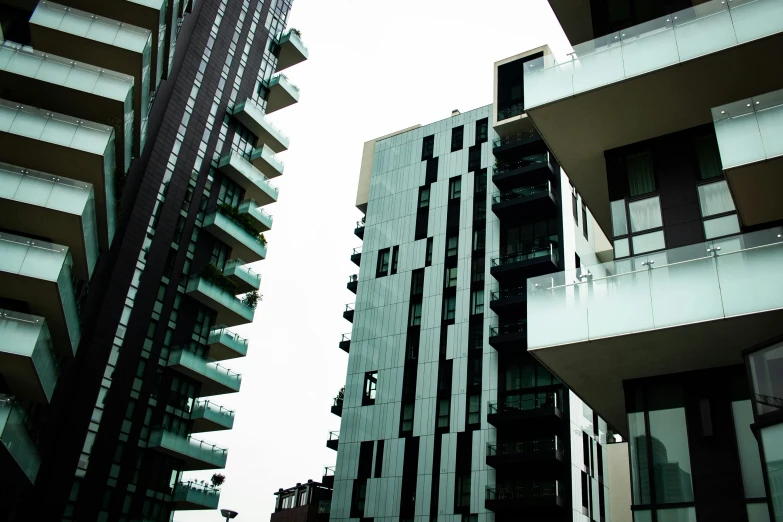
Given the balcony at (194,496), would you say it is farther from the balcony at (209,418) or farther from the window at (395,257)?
the window at (395,257)

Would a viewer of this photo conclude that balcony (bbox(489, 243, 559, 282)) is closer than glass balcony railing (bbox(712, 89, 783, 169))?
No

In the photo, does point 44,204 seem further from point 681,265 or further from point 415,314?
point 415,314

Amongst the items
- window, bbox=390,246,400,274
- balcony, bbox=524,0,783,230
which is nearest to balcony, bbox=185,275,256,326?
window, bbox=390,246,400,274

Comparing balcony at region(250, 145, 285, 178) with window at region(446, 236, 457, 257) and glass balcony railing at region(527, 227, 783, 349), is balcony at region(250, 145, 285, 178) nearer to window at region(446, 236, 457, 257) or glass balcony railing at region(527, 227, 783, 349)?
window at region(446, 236, 457, 257)

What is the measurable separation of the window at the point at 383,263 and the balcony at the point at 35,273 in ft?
99.3

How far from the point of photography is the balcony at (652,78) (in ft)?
49.8

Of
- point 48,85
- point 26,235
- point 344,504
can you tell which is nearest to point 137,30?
point 48,85

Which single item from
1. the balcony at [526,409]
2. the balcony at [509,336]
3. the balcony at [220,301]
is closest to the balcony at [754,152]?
the balcony at [526,409]

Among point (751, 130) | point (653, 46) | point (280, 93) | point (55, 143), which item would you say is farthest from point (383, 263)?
point (751, 130)

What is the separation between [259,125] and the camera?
52.4 m

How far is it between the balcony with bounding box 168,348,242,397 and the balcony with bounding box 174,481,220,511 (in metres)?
6.11

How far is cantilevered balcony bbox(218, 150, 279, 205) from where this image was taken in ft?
161

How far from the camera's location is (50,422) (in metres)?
36.2

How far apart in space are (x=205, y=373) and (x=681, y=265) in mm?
35069
